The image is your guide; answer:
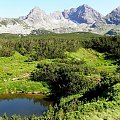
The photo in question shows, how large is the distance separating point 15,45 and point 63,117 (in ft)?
482

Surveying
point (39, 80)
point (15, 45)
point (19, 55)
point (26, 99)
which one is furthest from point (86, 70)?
point (15, 45)

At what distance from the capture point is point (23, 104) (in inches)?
3824

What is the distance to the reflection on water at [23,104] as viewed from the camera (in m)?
86.0

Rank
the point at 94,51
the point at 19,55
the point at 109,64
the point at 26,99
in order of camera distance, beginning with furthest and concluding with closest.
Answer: the point at 94,51
the point at 19,55
the point at 109,64
the point at 26,99

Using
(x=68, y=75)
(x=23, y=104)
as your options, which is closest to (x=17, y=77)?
(x=68, y=75)

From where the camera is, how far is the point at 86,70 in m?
118

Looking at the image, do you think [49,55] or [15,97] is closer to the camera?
[15,97]

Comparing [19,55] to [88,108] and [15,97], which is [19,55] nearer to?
[15,97]

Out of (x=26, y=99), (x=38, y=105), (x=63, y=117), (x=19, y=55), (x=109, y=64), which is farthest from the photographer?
(x=19, y=55)

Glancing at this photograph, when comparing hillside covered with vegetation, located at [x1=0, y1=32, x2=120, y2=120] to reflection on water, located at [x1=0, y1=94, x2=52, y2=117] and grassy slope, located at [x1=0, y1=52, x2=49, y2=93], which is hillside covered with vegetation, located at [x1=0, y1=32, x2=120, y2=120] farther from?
reflection on water, located at [x1=0, y1=94, x2=52, y2=117]

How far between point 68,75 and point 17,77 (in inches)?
910

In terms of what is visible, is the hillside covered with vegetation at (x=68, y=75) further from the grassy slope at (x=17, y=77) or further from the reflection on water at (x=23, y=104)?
the reflection on water at (x=23, y=104)

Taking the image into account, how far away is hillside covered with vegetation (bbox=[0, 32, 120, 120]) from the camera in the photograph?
40094mm

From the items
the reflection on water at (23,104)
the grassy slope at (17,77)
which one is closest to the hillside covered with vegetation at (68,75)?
the grassy slope at (17,77)
